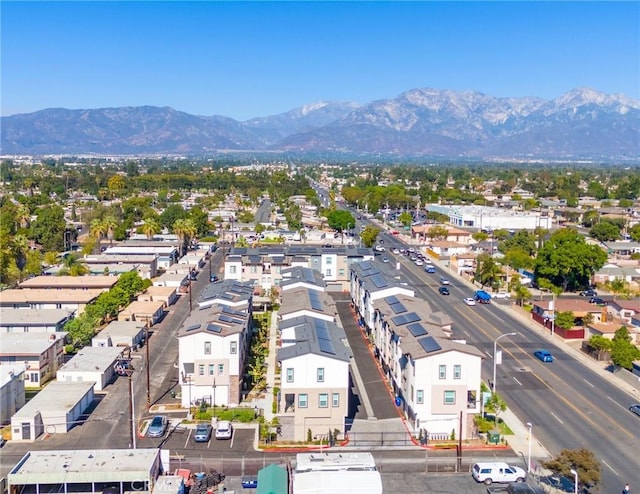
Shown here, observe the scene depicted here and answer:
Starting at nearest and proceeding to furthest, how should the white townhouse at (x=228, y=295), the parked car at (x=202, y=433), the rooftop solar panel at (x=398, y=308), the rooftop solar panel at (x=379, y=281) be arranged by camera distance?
the parked car at (x=202, y=433) < the rooftop solar panel at (x=398, y=308) < the white townhouse at (x=228, y=295) < the rooftop solar panel at (x=379, y=281)

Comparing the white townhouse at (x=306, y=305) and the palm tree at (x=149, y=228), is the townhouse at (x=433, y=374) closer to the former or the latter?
the white townhouse at (x=306, y=305)

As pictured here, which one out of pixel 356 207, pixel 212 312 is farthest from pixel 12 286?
pixel 356 207

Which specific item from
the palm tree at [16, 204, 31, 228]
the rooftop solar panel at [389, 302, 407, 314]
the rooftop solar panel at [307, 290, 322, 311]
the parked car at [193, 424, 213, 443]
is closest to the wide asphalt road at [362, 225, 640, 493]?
the rooftop solar panel at [389, 302, 407, 314]

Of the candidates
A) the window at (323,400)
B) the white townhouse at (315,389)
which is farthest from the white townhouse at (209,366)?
the window at (323,400)

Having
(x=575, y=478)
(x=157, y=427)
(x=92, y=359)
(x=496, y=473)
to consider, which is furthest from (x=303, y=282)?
(x=575, y=478)

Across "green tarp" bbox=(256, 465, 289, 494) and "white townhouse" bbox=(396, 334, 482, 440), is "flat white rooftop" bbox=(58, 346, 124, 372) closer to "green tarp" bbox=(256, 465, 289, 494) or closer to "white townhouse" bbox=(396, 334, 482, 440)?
"green tarp" bbox=(256, 465, 289, 494)

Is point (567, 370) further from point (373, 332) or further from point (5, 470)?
point (5, 470)

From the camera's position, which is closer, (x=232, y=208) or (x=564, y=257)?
(x=564, y=257)
